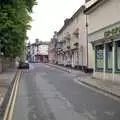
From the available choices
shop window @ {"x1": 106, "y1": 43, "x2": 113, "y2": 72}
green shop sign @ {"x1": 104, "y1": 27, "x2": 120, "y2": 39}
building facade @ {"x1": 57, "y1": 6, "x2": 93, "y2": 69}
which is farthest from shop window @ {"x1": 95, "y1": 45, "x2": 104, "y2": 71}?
building facade @ {"x1": 57, "y1": 6, "x2": 93, "y2": 69}

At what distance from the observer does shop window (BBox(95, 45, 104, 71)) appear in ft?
131

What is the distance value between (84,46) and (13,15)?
3967 centimetres

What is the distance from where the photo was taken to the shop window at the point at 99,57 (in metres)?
Answer: 40.0

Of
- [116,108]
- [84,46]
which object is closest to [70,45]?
[84,46]

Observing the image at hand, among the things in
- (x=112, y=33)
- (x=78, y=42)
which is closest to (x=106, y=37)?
(x=112, y=33)

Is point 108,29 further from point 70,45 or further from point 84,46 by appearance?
point 70,45

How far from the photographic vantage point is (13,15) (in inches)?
1180

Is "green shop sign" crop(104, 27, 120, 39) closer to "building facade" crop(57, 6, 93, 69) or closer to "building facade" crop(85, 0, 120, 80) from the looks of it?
"building facade" crop(85, 0, 120, 80)

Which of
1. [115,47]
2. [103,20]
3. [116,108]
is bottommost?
[116,108]

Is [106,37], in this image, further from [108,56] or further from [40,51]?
[40,51]

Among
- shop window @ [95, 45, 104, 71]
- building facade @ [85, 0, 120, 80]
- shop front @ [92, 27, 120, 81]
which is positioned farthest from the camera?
shop window @ [95, 45, 104, 71]

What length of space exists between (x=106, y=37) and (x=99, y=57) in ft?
14.2

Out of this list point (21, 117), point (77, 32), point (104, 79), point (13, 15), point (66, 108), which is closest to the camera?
point (21, 117)

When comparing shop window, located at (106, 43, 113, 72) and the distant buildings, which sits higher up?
the distant buildings
